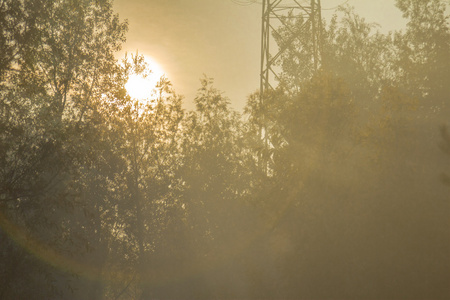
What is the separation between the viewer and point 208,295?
834 inches

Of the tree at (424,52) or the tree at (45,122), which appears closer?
the tree at (45,122)

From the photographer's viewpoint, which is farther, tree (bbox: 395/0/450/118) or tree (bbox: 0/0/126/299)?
tree (bbox: 395/0/450/118)

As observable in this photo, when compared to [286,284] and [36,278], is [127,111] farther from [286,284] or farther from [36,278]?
[286,284]

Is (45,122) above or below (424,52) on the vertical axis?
below

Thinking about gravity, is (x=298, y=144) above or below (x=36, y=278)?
above

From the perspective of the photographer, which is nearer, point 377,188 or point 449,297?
point 449,297

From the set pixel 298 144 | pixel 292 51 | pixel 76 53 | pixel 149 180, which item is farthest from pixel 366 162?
pixel 292 51

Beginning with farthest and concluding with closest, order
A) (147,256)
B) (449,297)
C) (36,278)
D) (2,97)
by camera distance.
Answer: (147,256)
(36,278)
(2,97)
(449,297)

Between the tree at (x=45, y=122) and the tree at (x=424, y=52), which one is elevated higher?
the tree at (x=424, y=52)

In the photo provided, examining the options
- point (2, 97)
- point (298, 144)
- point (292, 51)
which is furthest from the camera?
point (292, 51)

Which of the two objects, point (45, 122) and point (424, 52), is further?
point (424, 52)

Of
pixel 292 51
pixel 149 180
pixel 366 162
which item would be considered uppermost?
→ pixel 292 51

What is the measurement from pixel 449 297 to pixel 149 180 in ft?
52.0

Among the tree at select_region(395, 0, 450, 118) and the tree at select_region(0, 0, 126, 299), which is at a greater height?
the tree at select_region(395, 0, 450, 118)
